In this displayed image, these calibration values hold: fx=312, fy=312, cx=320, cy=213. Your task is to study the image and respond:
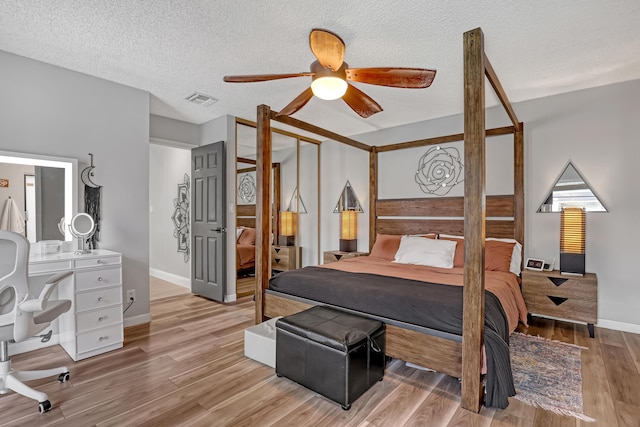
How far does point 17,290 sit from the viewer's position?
1.95m

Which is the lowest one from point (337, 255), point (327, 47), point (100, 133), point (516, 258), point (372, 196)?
point (337, 255)

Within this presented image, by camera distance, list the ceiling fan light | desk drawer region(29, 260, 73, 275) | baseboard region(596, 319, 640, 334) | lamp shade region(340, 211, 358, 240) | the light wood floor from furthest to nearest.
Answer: lamp shade region(340, 211, 358, 240), baseboard region(596, 319, 640, 334), desk drawer region(29, 260, 73, 275), the ceiling fan light, the light wood floor

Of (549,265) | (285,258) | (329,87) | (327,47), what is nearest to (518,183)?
(549,265)

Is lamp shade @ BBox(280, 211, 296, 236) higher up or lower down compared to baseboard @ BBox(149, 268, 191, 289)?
higher up

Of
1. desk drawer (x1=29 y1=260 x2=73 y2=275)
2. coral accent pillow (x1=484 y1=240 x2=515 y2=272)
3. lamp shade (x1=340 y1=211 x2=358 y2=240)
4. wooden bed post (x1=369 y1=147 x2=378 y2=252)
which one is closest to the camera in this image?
desk drawer (x1=29 y1=260 x2=73 y2=275)

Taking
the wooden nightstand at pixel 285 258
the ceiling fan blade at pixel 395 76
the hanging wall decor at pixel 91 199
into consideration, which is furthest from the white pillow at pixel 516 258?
the hanging wall decor at pixel 91 199

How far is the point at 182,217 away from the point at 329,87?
159 inches

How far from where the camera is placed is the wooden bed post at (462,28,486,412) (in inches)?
74.1

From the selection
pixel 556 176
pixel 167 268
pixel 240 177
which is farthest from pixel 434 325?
pixel 167 268

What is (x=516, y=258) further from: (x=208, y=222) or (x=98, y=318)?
(x=98, y=318)

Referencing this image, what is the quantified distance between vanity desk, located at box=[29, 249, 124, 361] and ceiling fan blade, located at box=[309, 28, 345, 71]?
2523mm

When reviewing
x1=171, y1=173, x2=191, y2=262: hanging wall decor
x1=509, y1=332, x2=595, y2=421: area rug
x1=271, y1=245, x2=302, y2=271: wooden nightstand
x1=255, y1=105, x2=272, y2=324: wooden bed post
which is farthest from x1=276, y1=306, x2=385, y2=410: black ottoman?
x1=171, y1=173, x2=191, y2=262: hanging wall decor

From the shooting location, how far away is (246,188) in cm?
468

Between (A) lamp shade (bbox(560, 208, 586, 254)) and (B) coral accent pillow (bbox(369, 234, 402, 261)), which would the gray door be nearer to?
(B) coral accent pillow (bbox(369, 234, 402, 261))
